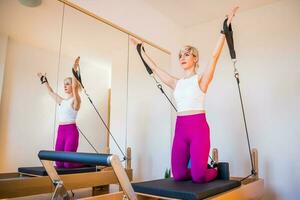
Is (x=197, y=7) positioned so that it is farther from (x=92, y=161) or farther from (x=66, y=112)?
(x=92, y=161)

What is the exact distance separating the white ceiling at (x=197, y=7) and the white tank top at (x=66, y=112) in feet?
4.91

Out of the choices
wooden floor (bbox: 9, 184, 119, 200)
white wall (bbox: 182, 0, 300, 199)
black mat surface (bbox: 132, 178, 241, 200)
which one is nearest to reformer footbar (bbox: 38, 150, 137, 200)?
black mat surface (bbox: 132, 178, 241, 200)

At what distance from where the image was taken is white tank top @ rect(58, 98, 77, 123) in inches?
72.0

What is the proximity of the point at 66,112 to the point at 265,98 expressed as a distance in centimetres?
199

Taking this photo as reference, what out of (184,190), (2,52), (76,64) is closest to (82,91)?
(76,64)

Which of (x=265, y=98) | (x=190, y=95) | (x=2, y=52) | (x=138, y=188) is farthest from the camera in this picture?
(x=265, y=98)

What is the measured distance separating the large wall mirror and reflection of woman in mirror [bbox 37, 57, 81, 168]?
34 mm

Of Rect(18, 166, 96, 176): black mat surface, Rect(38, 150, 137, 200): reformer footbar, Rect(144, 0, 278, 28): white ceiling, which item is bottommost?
Rect(18, 166, 96, 176): black mat surface

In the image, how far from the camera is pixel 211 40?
121 inches

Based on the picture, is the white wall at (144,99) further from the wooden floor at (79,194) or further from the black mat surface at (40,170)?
the black mat surface at (40,170)

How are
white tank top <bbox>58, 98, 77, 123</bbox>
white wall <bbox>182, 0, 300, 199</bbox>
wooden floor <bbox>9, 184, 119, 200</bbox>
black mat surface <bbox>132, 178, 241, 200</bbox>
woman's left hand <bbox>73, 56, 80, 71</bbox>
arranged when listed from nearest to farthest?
black mat surface <bbox>132, 178, 241, 200</bbox> → wooden floor <bbox>9, 184, 119, 200</bbox> → white tank top <bbox>58, 98, 77, 123</bbox> → woman's left hand <bbox>73, 56, 80, 71</bbox> → white wall <bbox>182, 0, 300, 199</bbox>

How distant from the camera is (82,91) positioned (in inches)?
79.4

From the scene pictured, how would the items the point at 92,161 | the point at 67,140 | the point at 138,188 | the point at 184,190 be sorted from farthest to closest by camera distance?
the point at 67,140
the point at 138,188
the point at 184,190
the point at 92,161

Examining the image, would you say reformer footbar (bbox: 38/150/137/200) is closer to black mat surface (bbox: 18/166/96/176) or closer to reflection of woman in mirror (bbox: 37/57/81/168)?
black mat surface (bbox: 18/166/96/176)
